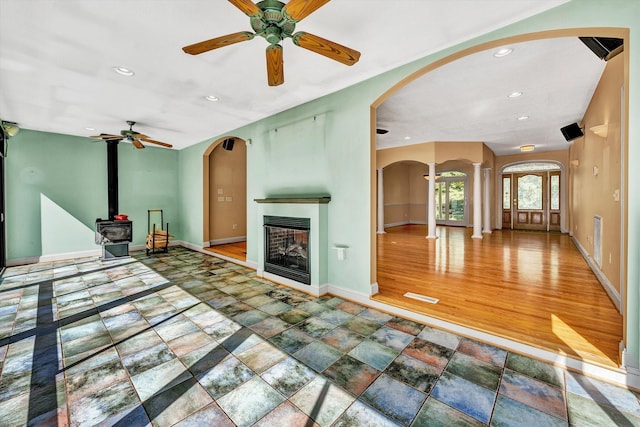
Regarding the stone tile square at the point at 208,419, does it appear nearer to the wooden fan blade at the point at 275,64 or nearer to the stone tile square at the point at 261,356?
the stone tile square at the point at 261,356

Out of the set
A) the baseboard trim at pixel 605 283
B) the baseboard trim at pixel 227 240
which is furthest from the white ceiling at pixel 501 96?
the baseboard trim at pixel 227 240

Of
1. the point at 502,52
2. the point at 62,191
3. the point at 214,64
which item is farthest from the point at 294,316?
the point at 62,191

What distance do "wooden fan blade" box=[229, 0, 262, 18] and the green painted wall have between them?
6.39 meters

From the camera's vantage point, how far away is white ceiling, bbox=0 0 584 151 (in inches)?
84.7

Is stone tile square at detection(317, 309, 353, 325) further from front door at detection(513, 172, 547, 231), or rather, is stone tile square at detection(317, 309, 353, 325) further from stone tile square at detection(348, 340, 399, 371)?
front door at detection(513, 172, 547, 231)

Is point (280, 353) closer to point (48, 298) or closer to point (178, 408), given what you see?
point (178, 408)

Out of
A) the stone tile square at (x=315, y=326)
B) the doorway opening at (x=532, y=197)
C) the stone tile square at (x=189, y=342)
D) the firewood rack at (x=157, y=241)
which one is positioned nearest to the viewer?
the stone tile square at (x=189, y=342)

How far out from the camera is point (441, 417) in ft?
5.21

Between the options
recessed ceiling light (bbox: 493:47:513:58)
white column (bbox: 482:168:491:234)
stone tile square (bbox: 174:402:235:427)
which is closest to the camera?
stone tile square (bbox: 174:402:235:427)

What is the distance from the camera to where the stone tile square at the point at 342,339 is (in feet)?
7.73

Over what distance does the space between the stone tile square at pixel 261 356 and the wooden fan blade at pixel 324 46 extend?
94.7 inches

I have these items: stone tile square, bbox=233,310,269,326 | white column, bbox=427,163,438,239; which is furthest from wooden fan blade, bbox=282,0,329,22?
white column, bbox=427,163,438,239

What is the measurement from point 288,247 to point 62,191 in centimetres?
531

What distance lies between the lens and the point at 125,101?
4.01m
